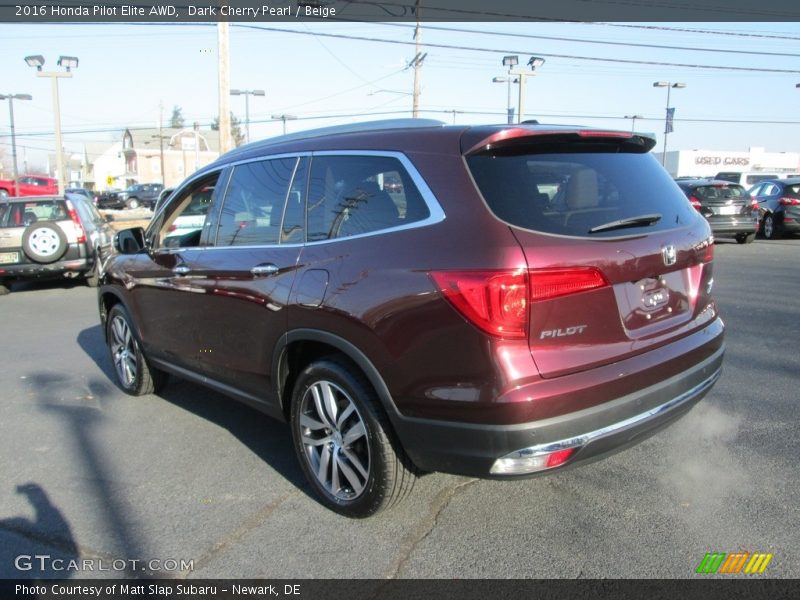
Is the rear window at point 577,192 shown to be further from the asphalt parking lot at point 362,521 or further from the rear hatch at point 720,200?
the rear hatch at point 720,200

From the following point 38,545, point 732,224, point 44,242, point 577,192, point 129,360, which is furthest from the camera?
point 732,224

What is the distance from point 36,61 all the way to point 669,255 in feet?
93.9

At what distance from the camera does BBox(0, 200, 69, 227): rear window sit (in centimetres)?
1077

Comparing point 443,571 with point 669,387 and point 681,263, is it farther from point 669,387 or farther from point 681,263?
point 681,263

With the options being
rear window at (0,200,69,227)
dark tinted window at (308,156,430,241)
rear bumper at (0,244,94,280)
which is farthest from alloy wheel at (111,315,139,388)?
rear window at (0,200,69,227)

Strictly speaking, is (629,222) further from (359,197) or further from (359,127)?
(359,127)

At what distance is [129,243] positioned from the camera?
4859 millimetres

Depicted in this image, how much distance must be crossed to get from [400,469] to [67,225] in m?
9.96

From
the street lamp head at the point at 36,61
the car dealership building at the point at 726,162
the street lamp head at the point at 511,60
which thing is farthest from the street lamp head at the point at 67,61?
the car dealership building at the point at 726,162

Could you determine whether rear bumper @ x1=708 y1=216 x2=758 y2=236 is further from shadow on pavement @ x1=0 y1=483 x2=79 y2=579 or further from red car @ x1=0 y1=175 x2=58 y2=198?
red car @ x1=0 y1=175 x2=58 y2=198

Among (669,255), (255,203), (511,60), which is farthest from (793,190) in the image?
(255,203)

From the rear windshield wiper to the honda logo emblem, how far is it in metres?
0.14

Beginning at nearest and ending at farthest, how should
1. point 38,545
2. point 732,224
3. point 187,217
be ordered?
1. point 38,545
2. point 187,217
3. point 732,224

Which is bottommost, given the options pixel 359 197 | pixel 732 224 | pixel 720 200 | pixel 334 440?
pixel 334 440
